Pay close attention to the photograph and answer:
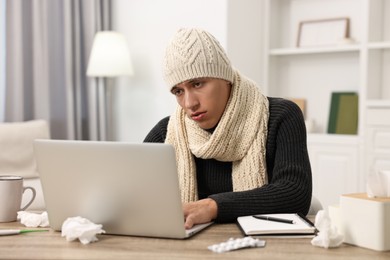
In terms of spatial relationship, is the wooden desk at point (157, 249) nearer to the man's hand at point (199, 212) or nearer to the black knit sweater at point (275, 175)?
the man's hand at point (199, 212)

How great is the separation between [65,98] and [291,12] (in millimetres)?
1638

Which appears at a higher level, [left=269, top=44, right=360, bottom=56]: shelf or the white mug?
[left=269, top=44, right=360, bottom=56]: shelf

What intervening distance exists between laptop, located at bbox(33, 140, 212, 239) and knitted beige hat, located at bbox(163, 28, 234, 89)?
1.66ft

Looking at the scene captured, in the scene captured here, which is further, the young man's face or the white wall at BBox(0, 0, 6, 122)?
the white wall at BBox(0, 0, 6, 122)

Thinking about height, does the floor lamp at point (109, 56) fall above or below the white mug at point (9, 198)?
above

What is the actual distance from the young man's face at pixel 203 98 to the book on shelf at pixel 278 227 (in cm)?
45

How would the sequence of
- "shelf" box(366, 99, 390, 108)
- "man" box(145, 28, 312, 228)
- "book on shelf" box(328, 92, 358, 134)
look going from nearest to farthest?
1. "man" box(145, 28, 312, 228)
2. "shelf" box(366, 99, 390, 108)
3. "book on shelf" box(328, 92, 358, 134)

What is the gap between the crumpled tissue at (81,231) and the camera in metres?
→ 1.25

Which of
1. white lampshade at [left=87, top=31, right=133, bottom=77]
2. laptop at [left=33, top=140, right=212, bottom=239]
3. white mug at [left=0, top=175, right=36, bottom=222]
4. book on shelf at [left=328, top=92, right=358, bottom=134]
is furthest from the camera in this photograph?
white lampshade at [left=87, top=31, right=133, bottom=77]

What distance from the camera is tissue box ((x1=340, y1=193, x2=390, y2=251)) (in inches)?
46.1

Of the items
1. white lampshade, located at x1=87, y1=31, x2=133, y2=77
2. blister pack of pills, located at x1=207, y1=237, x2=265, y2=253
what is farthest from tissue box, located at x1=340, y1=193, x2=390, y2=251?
white lampshade, located at x1=87, y1=31, x2=133, y2=77

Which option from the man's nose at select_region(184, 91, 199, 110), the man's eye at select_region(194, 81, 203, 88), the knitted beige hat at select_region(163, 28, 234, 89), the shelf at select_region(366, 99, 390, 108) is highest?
the knitted beige hat at select_region(163, 28, 234, 89)

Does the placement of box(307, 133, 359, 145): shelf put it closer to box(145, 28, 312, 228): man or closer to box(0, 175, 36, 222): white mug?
box(145, 28, 312, 228): man

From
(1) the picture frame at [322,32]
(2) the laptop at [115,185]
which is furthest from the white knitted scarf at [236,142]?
(1) the picture frame at [322,32]
